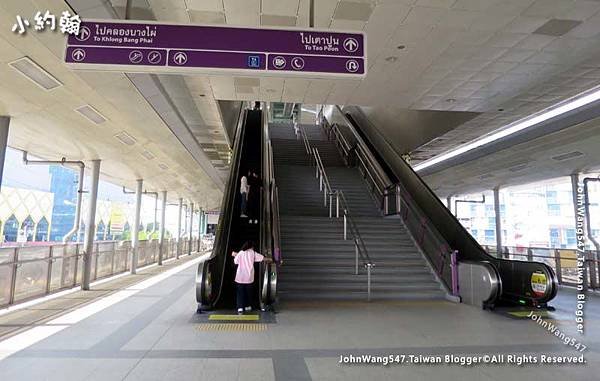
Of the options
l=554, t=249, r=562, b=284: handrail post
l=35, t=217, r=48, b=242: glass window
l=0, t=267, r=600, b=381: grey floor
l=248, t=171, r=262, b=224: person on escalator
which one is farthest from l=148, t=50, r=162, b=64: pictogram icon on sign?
l=35, t=217, r=48, b=242: glass window

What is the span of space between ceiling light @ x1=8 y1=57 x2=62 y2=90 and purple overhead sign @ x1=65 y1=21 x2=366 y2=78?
1.99 m

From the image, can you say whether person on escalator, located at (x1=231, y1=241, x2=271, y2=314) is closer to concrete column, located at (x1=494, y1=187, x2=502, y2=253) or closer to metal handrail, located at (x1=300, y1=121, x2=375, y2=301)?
metal handrail, located at (x1=300, y1=121, x2=375, y2=301)

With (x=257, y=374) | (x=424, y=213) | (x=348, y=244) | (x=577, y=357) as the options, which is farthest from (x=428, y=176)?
(x=257, y=374)

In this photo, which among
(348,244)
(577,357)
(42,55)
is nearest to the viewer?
(577,357)

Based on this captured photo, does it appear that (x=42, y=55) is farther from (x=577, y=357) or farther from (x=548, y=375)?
(x=577, y=357)

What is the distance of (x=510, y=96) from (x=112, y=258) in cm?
1166

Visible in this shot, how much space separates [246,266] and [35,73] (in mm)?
4250

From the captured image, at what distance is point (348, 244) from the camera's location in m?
9.02

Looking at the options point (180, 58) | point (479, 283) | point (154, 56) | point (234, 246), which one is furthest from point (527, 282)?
point (154, 56)

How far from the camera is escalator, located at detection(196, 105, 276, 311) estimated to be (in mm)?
6359

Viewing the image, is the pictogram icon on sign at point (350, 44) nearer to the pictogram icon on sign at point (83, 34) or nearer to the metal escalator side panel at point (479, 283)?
the pictogram icon on sign at point (83, 34)

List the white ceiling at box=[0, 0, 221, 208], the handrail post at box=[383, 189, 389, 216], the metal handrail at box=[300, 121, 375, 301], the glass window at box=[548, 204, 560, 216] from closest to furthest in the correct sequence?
the white ceiling at box=[0, 0, 221, 208] < the metal handrail at box=[300, 121, 375, 301] < the handrail post at box=[383, 189, 389, 216] < the glass window at box=[548, 204, 560, 216]

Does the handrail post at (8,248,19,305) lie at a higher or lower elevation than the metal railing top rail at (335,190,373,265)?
lower

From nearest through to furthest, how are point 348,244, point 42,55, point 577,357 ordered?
point 577,357, point 42,55, point 348,244
